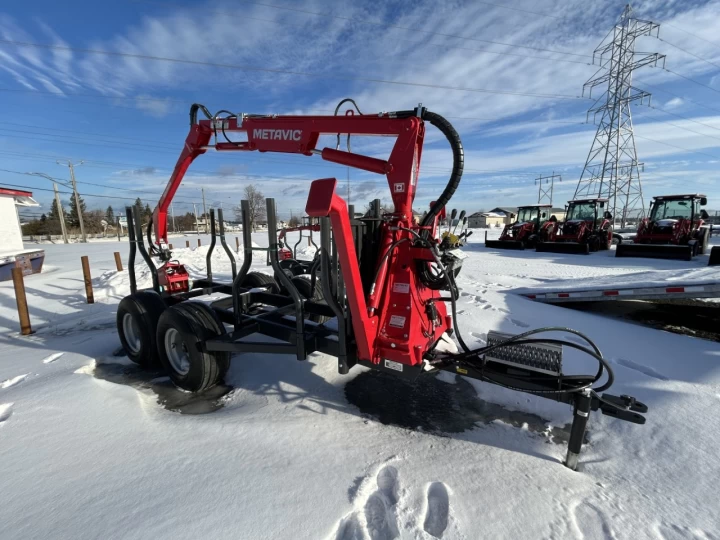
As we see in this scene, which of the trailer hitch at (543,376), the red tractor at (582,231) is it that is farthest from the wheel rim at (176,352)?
the red tractor at (582,231)

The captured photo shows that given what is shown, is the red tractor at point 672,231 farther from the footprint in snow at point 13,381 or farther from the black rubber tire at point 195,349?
the footprint in snow at point 13,381

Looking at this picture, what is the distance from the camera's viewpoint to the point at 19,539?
5.84ft

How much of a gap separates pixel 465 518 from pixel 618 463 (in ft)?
4.33

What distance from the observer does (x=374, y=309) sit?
303 cm

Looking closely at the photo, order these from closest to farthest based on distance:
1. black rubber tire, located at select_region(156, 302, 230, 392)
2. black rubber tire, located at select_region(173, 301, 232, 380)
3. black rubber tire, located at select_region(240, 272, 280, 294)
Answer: black rubber tire, located at select_region(156, 302, 230, 392) → black rubber tire, located at select_region(173, 301, 232, 380) → black rubber tire, located at select_region(240, 272, 280, 294)

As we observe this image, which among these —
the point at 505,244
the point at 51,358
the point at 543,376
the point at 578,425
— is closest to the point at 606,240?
the point at 505,244

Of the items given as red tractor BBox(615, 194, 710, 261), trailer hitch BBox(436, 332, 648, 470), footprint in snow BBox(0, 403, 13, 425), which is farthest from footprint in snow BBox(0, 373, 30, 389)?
red tractor BBox(615, 194, 710, 261)

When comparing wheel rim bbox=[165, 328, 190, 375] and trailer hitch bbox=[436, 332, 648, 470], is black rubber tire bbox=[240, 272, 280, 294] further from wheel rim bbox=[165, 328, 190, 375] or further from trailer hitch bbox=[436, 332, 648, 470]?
trailer hitch bbox=[436, 332, 648, 470]

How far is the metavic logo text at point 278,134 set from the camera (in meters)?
3.85

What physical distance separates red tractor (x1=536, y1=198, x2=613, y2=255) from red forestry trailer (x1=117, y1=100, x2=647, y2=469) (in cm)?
1441

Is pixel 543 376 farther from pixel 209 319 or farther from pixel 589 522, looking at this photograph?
pixel 209 319

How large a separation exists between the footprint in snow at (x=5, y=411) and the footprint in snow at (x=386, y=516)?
3.02 m

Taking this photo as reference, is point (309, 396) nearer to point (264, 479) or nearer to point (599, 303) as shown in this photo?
point (264, 479)

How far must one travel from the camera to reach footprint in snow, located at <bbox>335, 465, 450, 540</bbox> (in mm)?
1831
